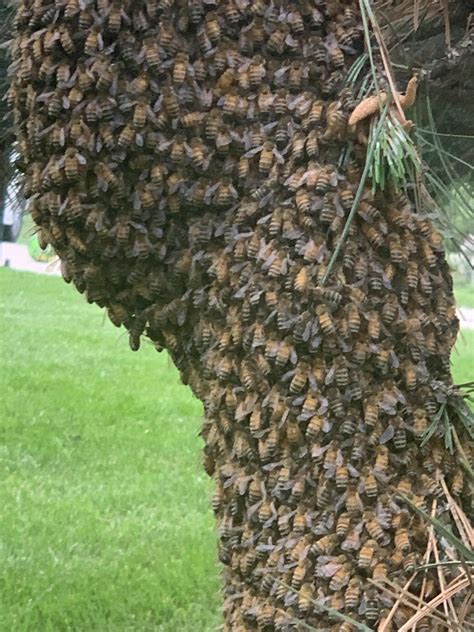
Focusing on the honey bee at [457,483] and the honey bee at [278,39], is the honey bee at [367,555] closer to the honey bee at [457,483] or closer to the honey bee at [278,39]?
the honey bee at [457,483]

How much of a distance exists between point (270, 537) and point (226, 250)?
0.44 meters

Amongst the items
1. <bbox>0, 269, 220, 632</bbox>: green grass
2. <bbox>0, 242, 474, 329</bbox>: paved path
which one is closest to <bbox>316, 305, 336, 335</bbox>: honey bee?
<bbox>0, 269, 220, 632</bbox>: green grass

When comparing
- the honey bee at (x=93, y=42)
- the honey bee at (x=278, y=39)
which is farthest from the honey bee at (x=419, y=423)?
the honey bee at (x=93, y=42)

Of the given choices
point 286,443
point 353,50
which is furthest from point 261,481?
point 353,50

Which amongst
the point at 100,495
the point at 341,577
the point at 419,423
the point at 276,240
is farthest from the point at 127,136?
the point at 100,495

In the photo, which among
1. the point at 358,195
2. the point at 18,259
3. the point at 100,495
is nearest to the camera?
the point at 358,195

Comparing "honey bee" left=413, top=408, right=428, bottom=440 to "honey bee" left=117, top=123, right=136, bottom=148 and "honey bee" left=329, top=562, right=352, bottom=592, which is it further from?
"honey bee" left=117, top=123, right=136, bottom=148

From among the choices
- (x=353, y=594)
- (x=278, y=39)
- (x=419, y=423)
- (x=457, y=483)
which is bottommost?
(x=353, y=594)

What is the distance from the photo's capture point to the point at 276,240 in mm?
1208

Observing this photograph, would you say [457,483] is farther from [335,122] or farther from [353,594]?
[335,122]

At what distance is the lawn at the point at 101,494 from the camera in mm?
2740

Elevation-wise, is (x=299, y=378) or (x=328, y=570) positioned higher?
(x=299, y=378)

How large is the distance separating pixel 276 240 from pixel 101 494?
2.95 meters

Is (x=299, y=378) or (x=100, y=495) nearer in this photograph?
(x=299, y=378)
